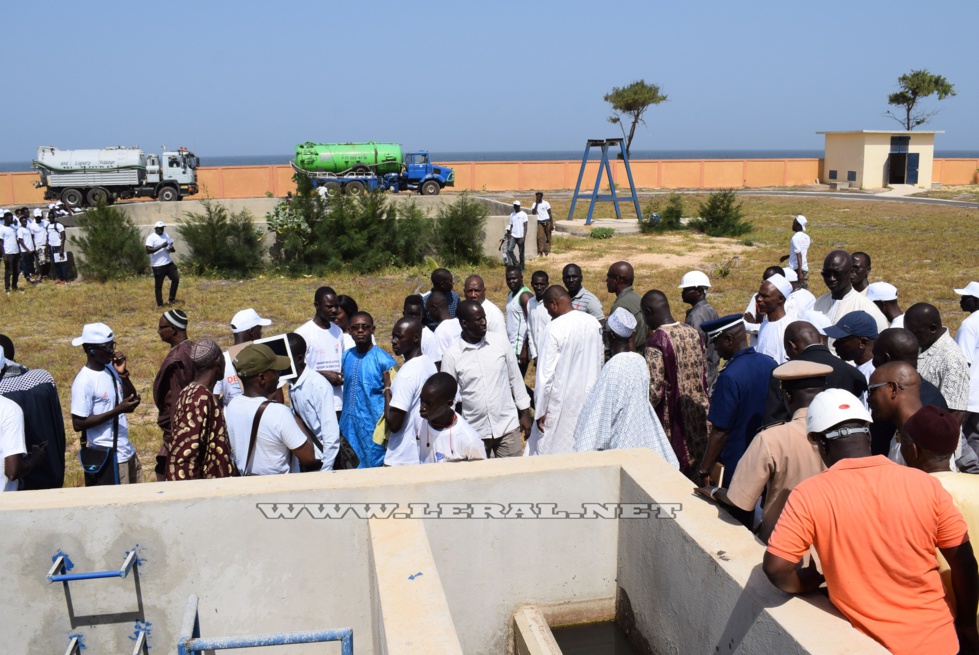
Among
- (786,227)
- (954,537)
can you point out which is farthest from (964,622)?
(786,227)

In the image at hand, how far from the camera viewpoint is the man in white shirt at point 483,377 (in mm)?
5191

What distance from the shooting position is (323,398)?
457 centimetres

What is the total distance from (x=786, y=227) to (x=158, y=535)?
23.6 meters

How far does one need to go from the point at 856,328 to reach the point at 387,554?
318 centimetres

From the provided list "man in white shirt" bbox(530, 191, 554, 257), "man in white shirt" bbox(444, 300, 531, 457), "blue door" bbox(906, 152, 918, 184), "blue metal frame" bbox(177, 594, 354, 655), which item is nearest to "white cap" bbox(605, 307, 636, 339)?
"man in white shirt" bbox(444, 300, 531, 457)

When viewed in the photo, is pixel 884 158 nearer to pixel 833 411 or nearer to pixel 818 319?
pixel 818 319

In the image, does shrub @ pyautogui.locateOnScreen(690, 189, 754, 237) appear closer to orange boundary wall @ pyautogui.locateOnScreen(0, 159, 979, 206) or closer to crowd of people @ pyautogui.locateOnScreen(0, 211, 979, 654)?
crowd of people @ pyautogui.locateOnScreen(0, 211, 979, 654)

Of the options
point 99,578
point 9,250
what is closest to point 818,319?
point 99,578

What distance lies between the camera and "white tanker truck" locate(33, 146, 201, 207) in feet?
108

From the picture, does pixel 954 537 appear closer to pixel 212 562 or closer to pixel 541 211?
pixel 212 562

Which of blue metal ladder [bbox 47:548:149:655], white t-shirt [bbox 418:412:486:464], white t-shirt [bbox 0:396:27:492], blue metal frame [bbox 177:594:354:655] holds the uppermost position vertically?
white t-shirt [bbox 0:396:27:492]

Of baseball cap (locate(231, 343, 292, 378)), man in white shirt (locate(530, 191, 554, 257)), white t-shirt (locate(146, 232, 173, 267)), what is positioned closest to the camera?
baseball cap (locate(231, 343, 292, 378))

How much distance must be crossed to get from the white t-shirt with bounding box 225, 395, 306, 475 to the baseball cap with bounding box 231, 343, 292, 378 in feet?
0.55

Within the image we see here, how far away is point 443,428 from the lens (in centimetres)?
446
